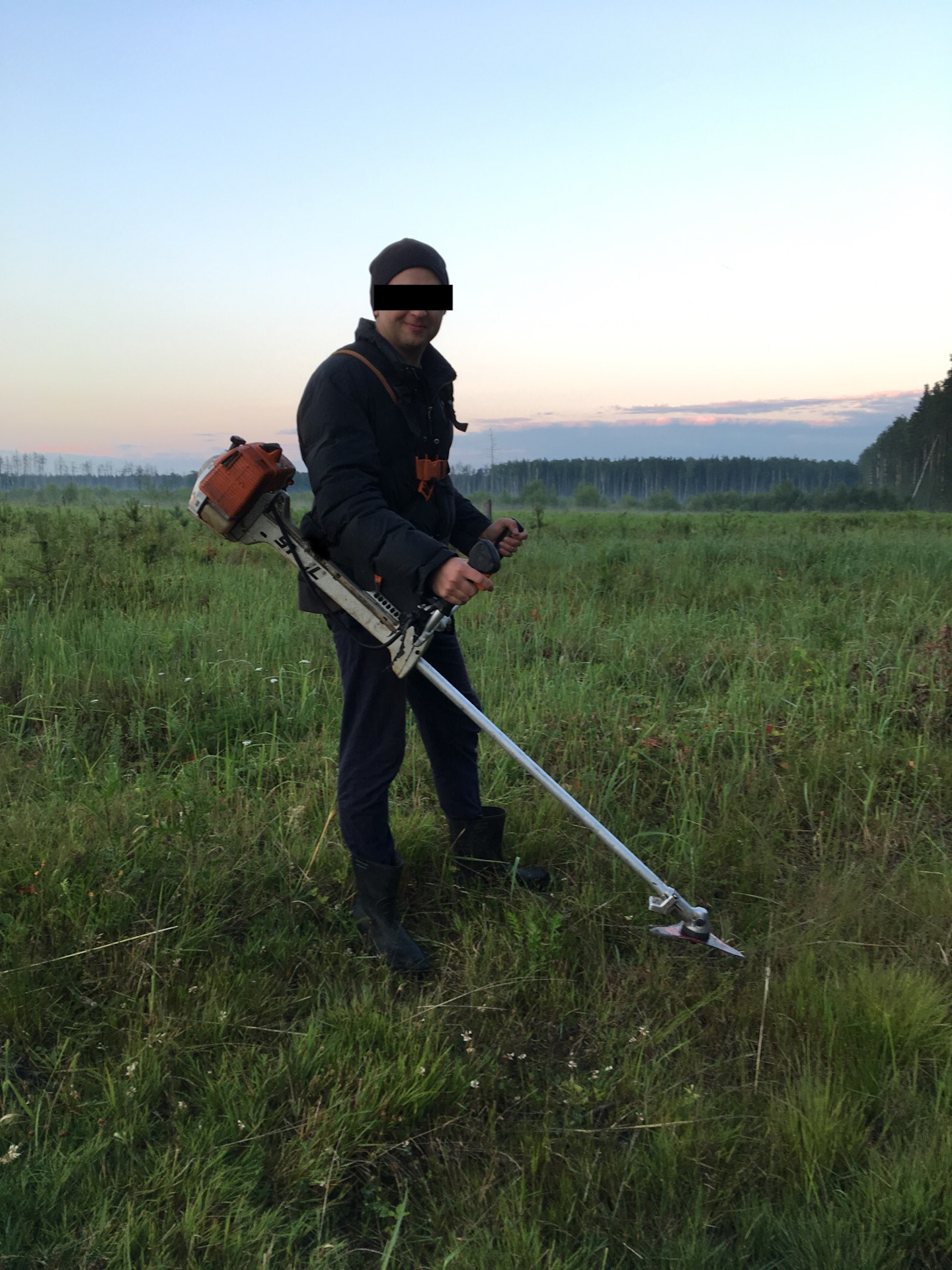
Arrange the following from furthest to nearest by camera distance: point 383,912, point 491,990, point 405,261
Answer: point 383,912 → point 405,261 → point 491,990

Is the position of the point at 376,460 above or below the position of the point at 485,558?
above

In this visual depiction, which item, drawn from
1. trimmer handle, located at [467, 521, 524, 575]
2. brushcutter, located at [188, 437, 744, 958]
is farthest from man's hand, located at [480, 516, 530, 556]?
trimmer handle, located at [467, 521, 524, 575]

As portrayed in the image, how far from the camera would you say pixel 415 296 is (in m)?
2.45

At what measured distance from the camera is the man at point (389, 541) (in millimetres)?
2355

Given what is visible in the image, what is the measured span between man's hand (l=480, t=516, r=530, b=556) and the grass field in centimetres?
105

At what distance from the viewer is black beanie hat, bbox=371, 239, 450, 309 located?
96.7 inches

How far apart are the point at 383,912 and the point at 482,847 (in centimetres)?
49

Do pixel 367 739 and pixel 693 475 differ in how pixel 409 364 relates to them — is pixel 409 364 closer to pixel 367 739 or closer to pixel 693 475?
pixel 367 739

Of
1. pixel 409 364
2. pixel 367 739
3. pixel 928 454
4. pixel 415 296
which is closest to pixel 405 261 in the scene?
pixel 415 296

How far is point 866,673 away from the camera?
467 cm

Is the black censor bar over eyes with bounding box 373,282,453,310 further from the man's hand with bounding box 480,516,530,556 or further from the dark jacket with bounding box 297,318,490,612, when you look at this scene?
the man's hand with bounding box 480,516,530,556

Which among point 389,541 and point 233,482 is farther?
point 233,482

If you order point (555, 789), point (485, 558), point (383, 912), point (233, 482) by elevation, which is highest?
point (233, 482)

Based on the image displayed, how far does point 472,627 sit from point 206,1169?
4441 mm
